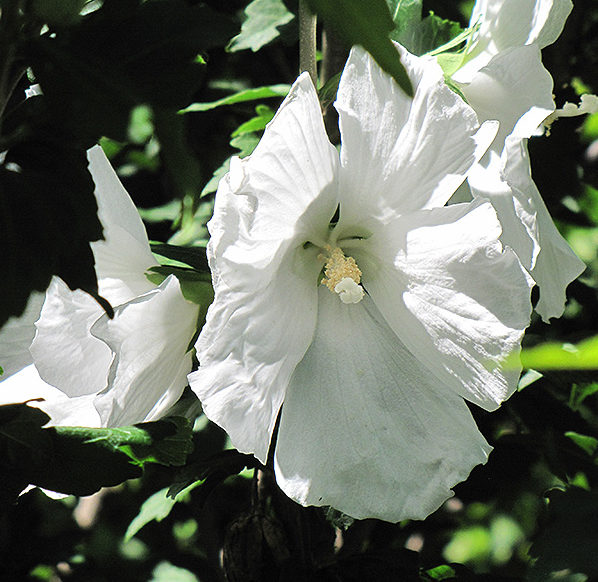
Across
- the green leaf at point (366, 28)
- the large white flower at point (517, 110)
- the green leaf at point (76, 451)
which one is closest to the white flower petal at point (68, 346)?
the green leaf at point (76, 451)

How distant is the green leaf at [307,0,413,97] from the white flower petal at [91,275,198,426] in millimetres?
475

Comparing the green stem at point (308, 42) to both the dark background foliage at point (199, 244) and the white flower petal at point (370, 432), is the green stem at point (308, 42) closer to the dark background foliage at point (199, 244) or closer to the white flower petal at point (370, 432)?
the dark background foliage at point (199, 244)

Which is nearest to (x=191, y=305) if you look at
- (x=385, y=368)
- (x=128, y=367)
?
(x=128, y=367)

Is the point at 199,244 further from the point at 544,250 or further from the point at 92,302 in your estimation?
the point at 544,250

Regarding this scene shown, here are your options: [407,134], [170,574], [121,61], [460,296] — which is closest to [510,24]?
[407,134]

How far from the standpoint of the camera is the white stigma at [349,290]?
35.8 inches

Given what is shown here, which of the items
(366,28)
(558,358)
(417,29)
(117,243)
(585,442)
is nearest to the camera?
(558,358)

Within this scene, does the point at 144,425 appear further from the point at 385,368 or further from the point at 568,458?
the point at 568,458

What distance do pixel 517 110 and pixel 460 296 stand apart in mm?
237

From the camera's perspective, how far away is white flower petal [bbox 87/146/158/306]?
90 cm

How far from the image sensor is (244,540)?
3.46ft

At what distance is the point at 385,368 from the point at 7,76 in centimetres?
50

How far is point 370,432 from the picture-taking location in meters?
0.89

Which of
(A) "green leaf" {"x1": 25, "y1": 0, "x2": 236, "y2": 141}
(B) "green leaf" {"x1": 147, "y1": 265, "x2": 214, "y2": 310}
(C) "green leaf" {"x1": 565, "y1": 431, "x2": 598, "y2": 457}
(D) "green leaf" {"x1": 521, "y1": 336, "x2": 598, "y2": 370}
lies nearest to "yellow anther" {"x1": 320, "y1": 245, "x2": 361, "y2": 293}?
(B) "green leaf" {"x1": 147, "y1": 265, "x2": 214, "y2": 310}
